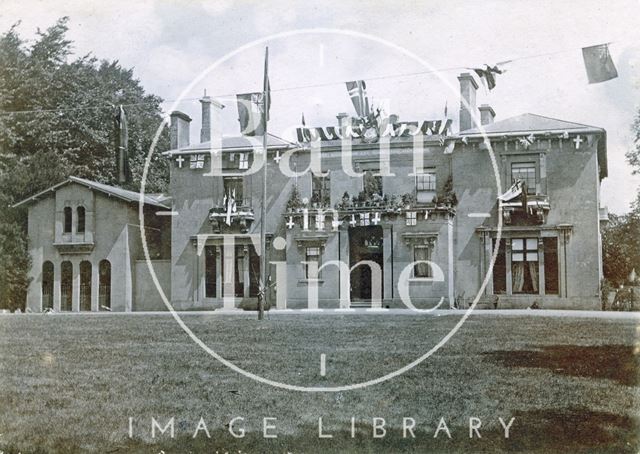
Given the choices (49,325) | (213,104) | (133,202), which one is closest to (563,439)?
(49,325)

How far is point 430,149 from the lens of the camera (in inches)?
914

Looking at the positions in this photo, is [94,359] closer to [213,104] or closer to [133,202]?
[133,202]

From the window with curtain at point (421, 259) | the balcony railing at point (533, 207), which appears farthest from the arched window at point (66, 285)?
the balcony railing at point (533, 207)

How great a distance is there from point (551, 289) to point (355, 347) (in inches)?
490

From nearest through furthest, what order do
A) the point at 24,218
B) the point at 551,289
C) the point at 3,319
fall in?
the point at 3,319
the point at 24,218
the point at 551,289

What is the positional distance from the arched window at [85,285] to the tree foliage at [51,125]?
2106mm

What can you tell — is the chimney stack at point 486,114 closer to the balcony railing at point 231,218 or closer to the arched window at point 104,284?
the balcony railing at point 231,218

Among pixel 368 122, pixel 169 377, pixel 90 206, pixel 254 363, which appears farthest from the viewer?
pixel 368 122

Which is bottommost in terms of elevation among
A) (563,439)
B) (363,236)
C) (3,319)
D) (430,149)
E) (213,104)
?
(563,439)

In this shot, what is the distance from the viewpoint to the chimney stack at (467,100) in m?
22.8

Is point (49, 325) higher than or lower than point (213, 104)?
lower

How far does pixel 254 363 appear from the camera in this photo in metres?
10.2

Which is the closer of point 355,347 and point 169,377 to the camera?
point 169,377

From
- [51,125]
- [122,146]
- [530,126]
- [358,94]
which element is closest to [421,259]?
[530,126]
